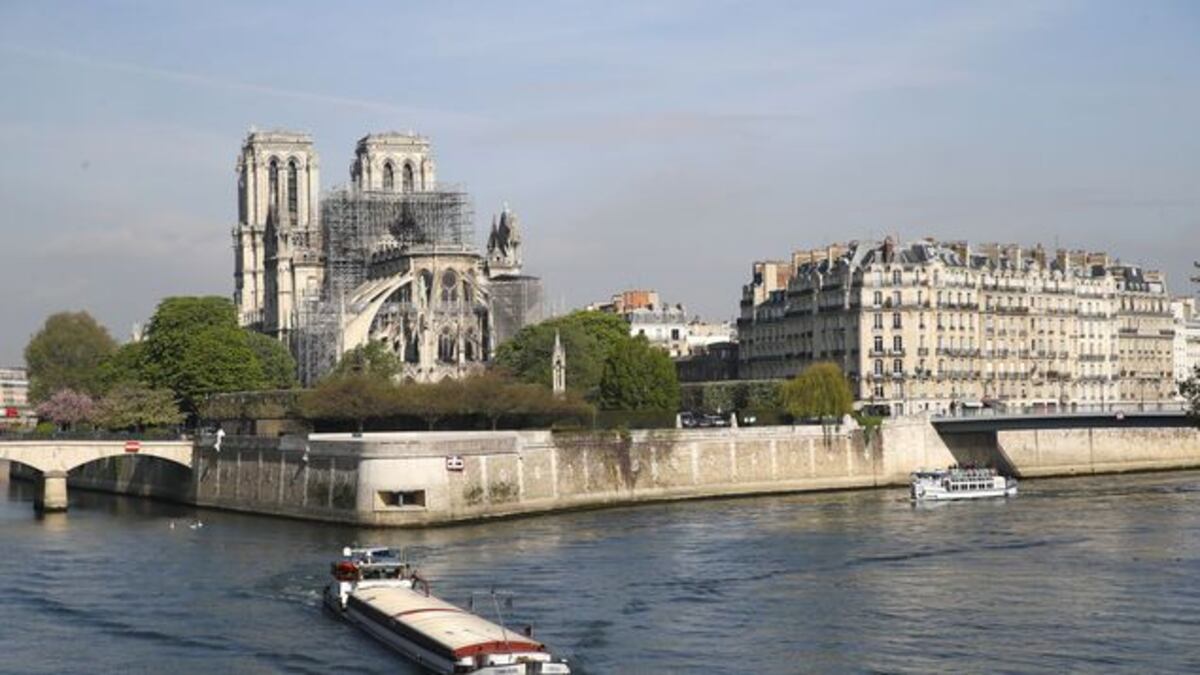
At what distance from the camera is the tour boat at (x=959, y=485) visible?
7075cm

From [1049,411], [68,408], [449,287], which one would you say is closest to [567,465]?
[1049,411]

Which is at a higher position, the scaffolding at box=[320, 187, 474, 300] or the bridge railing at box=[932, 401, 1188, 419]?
the scaffolding at box=[320, 187, 474, 300]

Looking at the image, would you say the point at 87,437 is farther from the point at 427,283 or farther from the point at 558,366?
the point at 427,283

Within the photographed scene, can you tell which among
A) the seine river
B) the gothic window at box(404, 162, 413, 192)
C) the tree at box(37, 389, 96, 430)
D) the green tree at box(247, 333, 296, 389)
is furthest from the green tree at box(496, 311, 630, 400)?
the seine river

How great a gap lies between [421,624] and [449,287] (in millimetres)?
78292

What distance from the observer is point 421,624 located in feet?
123

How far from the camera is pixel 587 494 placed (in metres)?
69.2

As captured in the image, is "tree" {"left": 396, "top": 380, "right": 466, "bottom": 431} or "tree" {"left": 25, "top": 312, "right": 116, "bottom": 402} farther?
"tree" {"left": 25, "top": 312, "right": 116, "bottom": 402}

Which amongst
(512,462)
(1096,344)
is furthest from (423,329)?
(512,462)

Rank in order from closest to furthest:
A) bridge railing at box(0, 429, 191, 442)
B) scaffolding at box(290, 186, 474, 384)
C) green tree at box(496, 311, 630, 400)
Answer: bridge railing at box(0, 429, 191, 442), green tree at box(496, 311, 630, 400), scaffolding at box(290, 186, 474, 384)

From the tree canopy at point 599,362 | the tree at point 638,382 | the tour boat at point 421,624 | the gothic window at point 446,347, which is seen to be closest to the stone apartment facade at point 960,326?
the tree canopy at point 599,362

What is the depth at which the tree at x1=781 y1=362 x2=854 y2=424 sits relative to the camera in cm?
8250

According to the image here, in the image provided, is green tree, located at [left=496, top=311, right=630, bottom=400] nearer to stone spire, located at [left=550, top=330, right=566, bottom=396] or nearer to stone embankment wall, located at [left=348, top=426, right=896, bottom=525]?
stone spire, located at [left=550, top=330, right=566, bottom=396]

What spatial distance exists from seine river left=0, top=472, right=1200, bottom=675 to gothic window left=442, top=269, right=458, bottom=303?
48.3 metres
